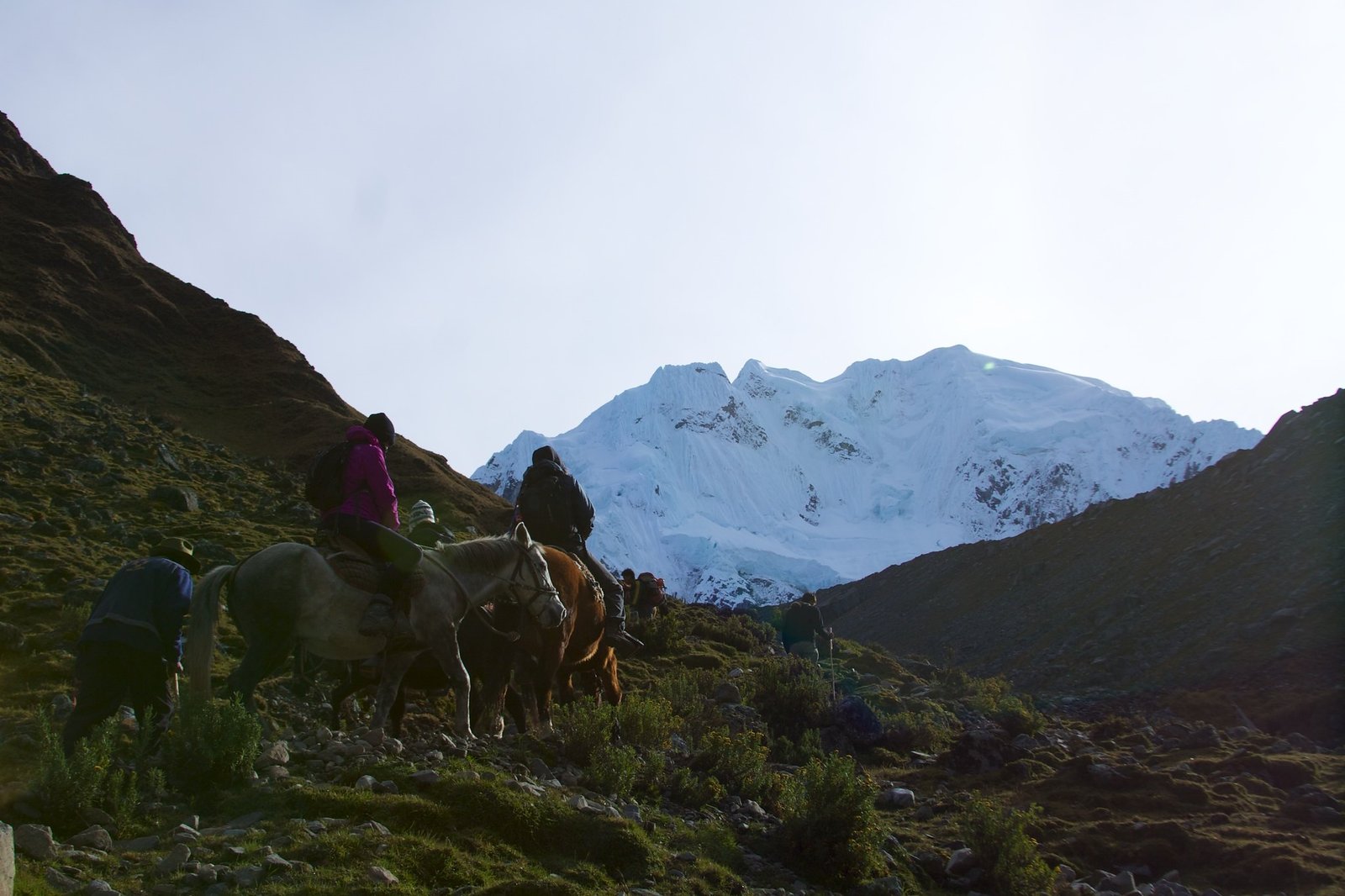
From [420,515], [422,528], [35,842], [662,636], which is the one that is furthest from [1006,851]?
[662,636]

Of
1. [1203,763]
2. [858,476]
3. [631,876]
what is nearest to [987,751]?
[1203,763]

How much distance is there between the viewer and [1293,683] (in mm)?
Answer: 21516

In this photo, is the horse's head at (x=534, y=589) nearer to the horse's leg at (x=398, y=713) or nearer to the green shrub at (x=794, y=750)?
the horse's leg at (x=398, y=713)

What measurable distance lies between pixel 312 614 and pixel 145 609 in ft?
4.10

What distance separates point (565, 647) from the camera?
10391 millimetres

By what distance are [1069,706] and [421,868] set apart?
21.2m

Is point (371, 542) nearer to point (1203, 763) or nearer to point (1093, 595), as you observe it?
point (1203, 763)

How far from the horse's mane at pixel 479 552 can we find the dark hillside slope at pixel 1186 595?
16462 mm

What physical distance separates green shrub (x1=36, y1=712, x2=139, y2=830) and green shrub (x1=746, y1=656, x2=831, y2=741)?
980cm

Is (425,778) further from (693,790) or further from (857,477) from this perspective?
(857,477)

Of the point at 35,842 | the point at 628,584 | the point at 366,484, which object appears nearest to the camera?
the point at 35,842

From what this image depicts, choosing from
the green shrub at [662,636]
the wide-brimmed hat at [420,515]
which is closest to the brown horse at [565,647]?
the wide-brimmed hat at [420,515]

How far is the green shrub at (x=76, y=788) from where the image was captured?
239 inches

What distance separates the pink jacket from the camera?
862cm
